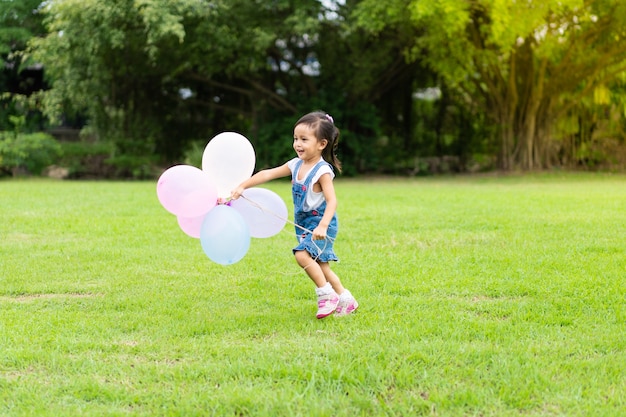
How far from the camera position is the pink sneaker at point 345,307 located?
13.6ft

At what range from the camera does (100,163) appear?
63.5 feet

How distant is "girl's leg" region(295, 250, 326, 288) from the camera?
163 inches

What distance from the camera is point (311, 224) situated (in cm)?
427

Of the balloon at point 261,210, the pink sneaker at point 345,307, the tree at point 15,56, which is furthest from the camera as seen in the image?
the tree at point 15,56

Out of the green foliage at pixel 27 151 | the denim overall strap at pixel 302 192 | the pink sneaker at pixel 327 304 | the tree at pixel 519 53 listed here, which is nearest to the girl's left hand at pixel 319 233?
the denim overall strap at pixel 302 192

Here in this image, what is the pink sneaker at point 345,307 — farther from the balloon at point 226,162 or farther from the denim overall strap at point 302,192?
the balloon at point 226,162

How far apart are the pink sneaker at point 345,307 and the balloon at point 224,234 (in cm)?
65

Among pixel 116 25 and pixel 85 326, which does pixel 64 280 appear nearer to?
pixel 85 326

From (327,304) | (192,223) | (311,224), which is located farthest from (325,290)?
(192,223)

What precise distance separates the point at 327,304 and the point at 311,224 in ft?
1.64

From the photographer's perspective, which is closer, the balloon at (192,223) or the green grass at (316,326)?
the green grass at (316,326)

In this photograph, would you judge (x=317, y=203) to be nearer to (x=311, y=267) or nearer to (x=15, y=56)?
(x=311, y=267)

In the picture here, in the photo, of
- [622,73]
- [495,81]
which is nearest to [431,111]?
[495,81]

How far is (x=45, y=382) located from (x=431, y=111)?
18926 mm
